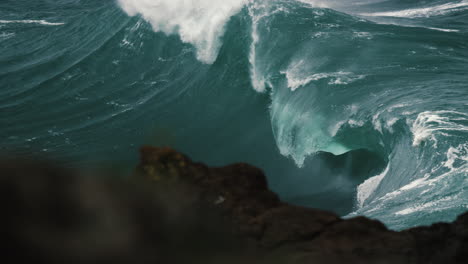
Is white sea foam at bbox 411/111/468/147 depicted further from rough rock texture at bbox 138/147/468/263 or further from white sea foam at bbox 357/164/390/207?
rough rock texture at bbox 138/147/468/263

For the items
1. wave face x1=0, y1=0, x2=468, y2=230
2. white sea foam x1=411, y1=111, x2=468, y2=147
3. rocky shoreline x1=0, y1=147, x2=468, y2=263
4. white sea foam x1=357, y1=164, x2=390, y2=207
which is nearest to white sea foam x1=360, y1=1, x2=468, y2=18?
wave face x1=0, y1=0, x2=468, y2=230

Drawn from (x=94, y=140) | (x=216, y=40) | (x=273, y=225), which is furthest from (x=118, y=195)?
(x=216, y=40)

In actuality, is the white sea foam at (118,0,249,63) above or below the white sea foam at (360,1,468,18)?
above

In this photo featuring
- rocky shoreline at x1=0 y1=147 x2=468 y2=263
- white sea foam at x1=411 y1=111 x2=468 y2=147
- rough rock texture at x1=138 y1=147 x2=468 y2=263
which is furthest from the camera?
white sea foam at x1=411 y1=111 x2=468 y2=147

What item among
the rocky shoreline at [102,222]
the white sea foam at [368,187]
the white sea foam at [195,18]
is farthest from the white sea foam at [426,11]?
the rocky shoreline at [102,222]

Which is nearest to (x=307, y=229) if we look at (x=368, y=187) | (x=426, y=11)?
(x=368, y=187)

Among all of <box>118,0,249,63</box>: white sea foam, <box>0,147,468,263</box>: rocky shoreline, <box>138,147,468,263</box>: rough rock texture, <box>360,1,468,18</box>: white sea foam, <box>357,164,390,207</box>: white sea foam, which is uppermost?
<box>118,0,249,63</box>: white sea foam

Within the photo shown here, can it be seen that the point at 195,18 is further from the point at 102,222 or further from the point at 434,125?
the point at 102,222
